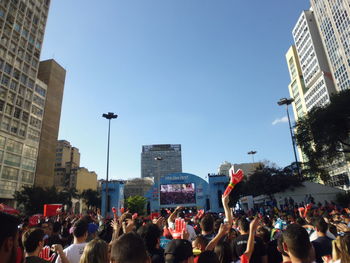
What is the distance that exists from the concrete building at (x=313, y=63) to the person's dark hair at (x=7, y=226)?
84613mm

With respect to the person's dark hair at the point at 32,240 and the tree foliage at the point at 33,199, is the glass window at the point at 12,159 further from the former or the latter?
the person's dark hair at the point at 32,240

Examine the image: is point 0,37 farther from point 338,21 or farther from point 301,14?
point 301,14

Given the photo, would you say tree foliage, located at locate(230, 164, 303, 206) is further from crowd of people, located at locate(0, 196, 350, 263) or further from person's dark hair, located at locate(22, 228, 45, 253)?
person's dark hair, located at locate(22, 228, 45, 253)

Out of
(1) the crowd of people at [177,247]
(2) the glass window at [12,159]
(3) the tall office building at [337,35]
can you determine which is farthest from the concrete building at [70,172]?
(1) the crowd of people at [177,247]

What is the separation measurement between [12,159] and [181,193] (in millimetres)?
33410

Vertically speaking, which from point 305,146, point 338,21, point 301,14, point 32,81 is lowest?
point 305,146

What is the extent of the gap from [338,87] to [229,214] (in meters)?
78.9

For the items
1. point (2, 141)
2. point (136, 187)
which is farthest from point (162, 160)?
point (2, 141)

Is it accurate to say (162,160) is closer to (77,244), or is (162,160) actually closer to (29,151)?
(29,151)

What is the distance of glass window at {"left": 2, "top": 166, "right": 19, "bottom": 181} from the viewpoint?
4553 centimetres

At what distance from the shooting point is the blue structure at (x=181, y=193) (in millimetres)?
39062

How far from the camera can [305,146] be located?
3600 centimetres

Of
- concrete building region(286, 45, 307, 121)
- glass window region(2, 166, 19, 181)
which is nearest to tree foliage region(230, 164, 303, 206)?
glass window region(2, 166, 19, 181)

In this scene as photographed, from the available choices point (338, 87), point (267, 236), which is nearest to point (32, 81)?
point (267, 236)
